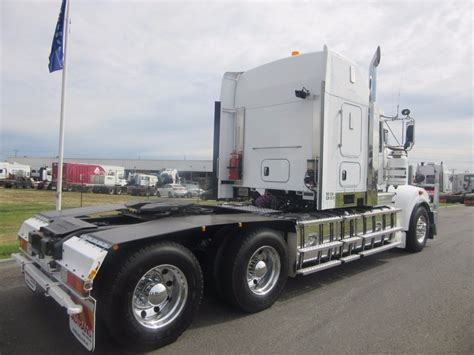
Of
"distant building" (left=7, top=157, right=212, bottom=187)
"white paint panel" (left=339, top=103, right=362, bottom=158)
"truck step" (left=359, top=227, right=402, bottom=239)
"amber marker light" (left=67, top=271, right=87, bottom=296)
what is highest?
"distant building" (left=7, top=157, right=212, bottom=187)

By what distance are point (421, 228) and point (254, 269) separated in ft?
18.2

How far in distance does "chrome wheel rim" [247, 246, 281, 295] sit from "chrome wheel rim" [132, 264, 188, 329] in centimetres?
99

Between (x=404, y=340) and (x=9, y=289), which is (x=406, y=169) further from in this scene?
(x=9, y=289)

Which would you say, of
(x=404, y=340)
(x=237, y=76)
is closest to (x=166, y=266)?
(x=404, y=340)

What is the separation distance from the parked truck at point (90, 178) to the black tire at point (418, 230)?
39.5 m

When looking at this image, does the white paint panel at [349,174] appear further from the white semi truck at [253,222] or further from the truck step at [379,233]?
the truck step at [379,233]

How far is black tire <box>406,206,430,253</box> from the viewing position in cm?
777

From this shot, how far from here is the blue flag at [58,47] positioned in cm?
980

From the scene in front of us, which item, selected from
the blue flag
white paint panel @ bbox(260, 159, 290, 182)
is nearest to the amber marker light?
white paint panel @ bbox(260, 159, 290, 182)

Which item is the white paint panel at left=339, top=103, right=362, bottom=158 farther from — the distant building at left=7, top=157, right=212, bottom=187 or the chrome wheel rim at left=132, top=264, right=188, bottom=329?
the distant building at left=7, top=157, right=212, bottom=187

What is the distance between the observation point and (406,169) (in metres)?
7.65

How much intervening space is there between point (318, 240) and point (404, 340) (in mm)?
1846

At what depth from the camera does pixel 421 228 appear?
8.22m

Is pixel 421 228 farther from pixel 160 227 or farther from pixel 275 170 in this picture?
pixel 160 227
